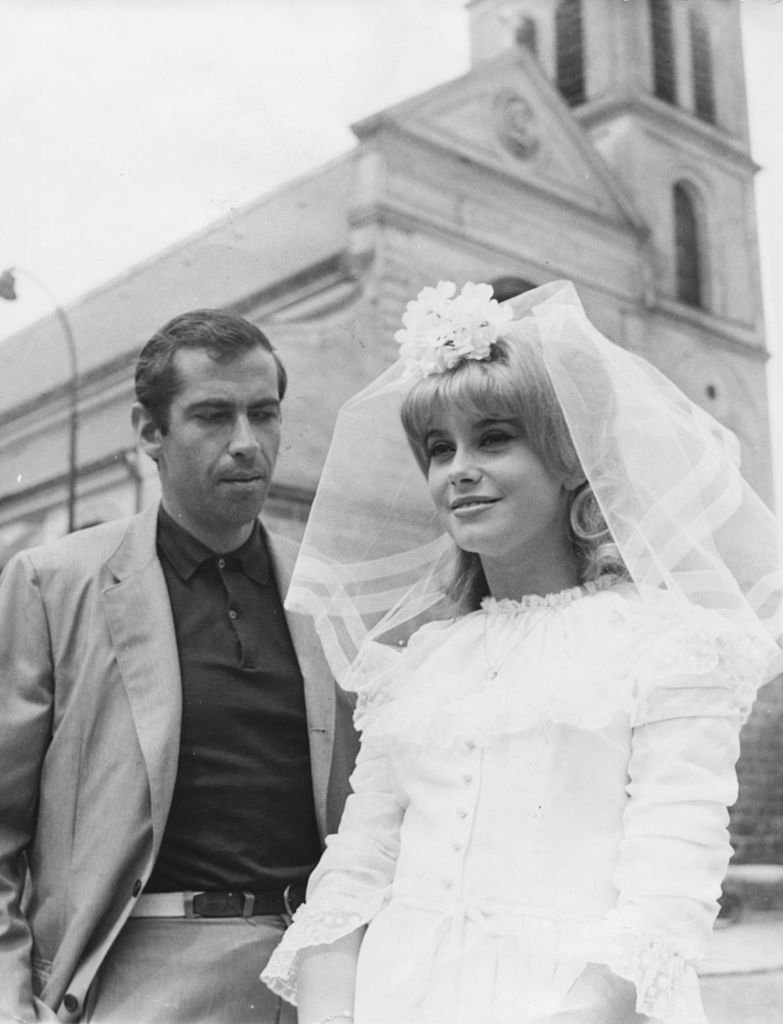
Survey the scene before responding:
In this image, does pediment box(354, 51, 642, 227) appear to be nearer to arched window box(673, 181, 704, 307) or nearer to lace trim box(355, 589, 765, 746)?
arched window box(673, 181, 704, 307)

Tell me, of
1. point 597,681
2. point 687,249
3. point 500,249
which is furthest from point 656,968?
point 687,249

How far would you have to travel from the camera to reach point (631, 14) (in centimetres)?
288

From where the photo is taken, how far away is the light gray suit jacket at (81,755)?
189cm

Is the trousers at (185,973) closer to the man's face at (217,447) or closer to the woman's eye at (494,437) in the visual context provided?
the man's face at (217,447)

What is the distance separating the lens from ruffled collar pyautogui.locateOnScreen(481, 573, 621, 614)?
1.72 metres

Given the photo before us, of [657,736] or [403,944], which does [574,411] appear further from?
[403,944]

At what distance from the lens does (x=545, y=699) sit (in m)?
1.58

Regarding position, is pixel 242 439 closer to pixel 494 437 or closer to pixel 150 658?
pixel 150 658

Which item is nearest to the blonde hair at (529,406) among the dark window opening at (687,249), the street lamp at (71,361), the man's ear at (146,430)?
the man's ear at (146,430)

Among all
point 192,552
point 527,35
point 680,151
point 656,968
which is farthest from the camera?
point 680,151

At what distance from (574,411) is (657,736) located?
0.47m

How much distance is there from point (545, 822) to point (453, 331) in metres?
0.71

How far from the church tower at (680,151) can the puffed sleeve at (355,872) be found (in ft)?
5.10

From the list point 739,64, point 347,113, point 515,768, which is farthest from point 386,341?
point 515,768
